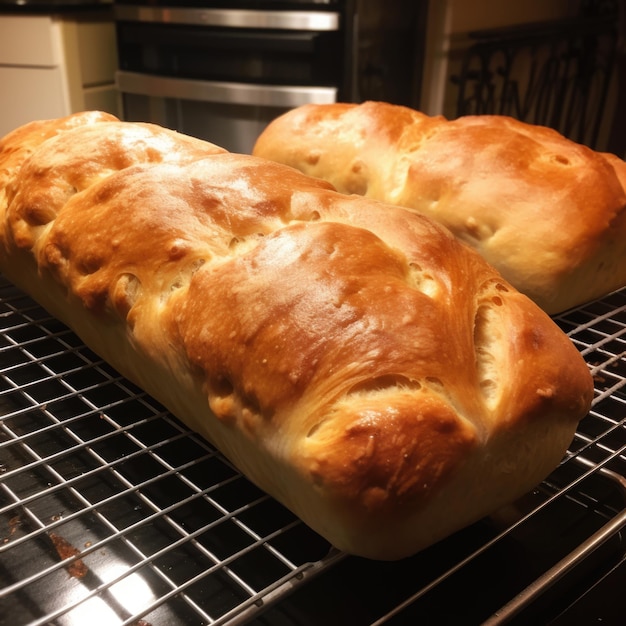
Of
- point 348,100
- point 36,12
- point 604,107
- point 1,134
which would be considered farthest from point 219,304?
point 604,107

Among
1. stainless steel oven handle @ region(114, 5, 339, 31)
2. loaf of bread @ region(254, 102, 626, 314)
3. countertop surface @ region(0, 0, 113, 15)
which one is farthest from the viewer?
countertop surface @ region(0, 0, 113, 15)

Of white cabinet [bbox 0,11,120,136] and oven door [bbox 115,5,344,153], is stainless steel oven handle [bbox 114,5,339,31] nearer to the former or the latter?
oven door [bbox 115,5,344,153]

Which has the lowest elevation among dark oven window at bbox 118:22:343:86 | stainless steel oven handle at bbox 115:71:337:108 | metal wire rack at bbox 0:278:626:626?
metal wire rack at bbox 0:278:626:626

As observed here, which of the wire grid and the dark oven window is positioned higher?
the dark oven window

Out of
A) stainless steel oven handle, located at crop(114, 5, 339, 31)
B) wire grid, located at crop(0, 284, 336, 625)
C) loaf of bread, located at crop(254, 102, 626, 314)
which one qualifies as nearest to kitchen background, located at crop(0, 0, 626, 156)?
stainless steel oven handle, located at crop(114, 5, 339, 31)

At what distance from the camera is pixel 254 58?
7.16 feet

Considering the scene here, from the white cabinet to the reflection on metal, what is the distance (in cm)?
127

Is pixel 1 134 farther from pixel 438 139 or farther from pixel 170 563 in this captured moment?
pixel 170 563

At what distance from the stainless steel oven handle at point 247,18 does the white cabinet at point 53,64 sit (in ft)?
1.08

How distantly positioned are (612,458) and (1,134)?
2476 mm

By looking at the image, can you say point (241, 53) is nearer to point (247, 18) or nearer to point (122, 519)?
point (247, 18)

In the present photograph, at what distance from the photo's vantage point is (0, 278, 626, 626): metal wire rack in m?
0.64

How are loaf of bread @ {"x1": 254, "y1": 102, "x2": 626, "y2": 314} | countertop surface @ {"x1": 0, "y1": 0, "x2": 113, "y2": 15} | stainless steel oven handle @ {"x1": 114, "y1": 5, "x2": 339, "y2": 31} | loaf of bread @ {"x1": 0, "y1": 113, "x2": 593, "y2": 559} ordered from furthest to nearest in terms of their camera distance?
countertop surface @ {"x1": 0, "y1": 0, "x2": 113, "y2": 15} → stainless steel oven handle @ {"x1": 114, "y1": 5, "x2": 339, "y2": 31} → loaf of bread @ {"x1": 254, "y1": 102, "x2": 626, "y2": 314} → loaf of bread @ {"x1": 0, "y1": 113, "x2": 593, "y2": 559}

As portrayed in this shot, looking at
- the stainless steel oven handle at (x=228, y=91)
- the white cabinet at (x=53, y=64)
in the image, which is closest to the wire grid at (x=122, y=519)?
the stainless steel oven handle at (x=228, y=91)
